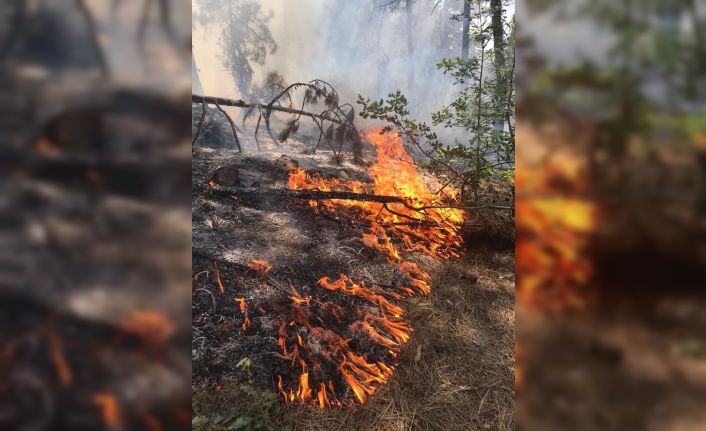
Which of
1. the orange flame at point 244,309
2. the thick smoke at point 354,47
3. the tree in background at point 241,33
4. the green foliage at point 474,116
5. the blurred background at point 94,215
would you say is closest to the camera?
the blurred background at point 94,215

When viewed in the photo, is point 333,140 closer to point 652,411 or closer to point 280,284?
point 280,284

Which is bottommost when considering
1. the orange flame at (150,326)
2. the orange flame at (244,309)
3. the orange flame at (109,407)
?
the orange flame at (244,309)

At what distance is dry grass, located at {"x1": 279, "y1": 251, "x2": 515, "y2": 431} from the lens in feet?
8.10

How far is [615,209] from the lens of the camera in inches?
23.6

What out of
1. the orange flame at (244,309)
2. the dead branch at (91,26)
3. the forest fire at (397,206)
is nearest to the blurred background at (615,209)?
the dead branch at (91,26)

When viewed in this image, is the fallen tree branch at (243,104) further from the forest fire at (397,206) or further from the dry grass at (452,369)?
the dry grass at (452,369)

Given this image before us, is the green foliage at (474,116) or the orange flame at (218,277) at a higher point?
the green foliage at (474,116)

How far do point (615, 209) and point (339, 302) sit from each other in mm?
2618

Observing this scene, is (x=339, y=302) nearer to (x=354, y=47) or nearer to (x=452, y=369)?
(x=452, y=369)

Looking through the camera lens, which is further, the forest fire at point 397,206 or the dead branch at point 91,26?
the forest fire at point 397,206

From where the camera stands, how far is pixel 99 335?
2.42ft

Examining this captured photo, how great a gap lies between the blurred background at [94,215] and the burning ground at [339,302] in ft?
6.20

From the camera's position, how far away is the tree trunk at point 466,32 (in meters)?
3.42

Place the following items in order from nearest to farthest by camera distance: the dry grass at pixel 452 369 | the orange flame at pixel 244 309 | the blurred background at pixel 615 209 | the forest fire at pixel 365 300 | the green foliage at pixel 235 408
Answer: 1. the blurred background at pixel 615 209
2. the green foliage at pixel 235 408
3. the dry grass at pixel 452 369
4. the forest fire at pixel 365 300
5. the orange flame at pixel 244 309
